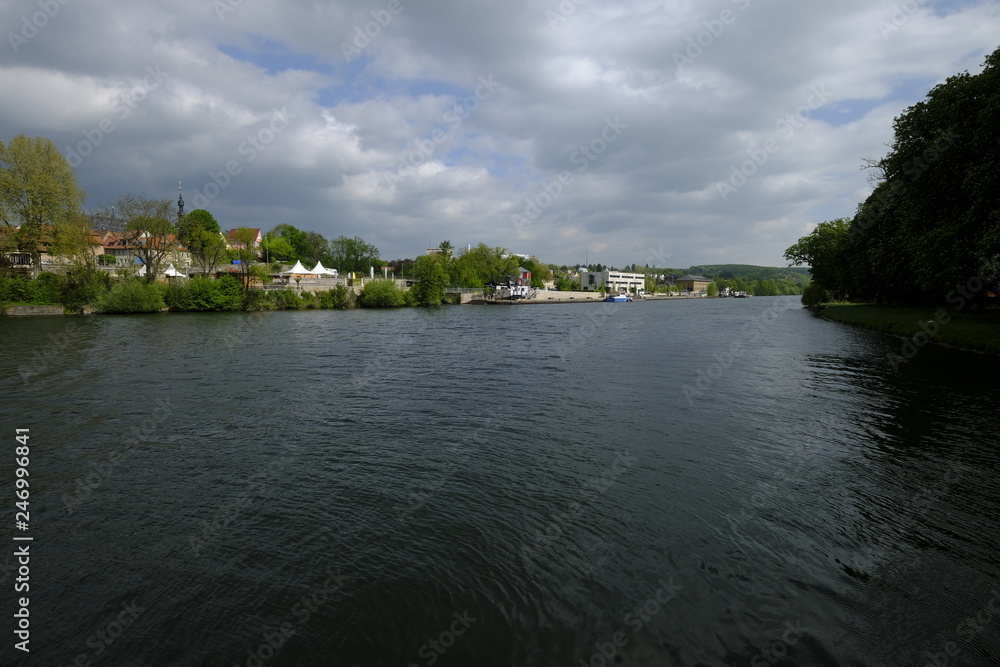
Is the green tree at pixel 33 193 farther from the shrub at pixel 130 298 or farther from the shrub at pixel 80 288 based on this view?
the shrub at pixel 130 298

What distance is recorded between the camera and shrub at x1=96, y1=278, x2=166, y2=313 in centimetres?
6367

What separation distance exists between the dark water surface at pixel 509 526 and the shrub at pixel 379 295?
7351 centimetres

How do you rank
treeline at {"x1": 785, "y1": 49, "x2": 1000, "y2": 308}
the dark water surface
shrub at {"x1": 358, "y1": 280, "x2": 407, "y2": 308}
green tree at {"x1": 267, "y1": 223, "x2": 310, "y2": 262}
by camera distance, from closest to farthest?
the dark water surface, treeline at {"x1": 785, "y1": 49, "x2": 1000, "y2": 308}, shrub at {"x1": 358, "y1": 280, "x2": 407, "y2": 308}, green tree at {"x1": 267, "y1": 223, "x2": 310, "y2": 262}

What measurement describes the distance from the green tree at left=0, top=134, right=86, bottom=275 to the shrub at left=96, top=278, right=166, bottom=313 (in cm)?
1105

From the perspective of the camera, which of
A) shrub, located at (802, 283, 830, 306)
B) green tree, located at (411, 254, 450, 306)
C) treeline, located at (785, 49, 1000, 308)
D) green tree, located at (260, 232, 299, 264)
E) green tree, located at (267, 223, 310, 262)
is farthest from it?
green tree, located at (267, 223, 310, 262)

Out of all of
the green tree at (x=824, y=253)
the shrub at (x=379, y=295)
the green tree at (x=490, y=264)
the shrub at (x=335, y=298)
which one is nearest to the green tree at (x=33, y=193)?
the shrub at (x=335, y=298)

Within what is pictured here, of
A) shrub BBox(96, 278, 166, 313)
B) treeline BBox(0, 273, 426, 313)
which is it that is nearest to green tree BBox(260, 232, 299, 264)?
treeline BBox(0, 273, 426, 313)

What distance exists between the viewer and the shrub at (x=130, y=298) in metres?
63.7

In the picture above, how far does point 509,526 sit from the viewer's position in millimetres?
8898

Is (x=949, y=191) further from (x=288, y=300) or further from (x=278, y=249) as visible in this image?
(x=278, y=249)

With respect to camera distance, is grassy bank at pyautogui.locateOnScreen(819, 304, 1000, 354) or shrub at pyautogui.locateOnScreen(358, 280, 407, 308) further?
shrub at pyautogui.locateOnScreen(358, 280, 407, 308)

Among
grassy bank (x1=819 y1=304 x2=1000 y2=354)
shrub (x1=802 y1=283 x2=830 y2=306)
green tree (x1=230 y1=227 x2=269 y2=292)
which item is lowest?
grassy bank (x1=819 y1=304 x2=1000 y2=354)

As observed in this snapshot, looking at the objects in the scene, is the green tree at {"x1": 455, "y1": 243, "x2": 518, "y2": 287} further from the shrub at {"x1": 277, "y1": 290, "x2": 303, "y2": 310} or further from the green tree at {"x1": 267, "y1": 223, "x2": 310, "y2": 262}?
the shrub at {"x1": 277, "y1": 290, "x2": 303, "y2": 310}

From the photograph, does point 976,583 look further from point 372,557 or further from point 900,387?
point 900,387
